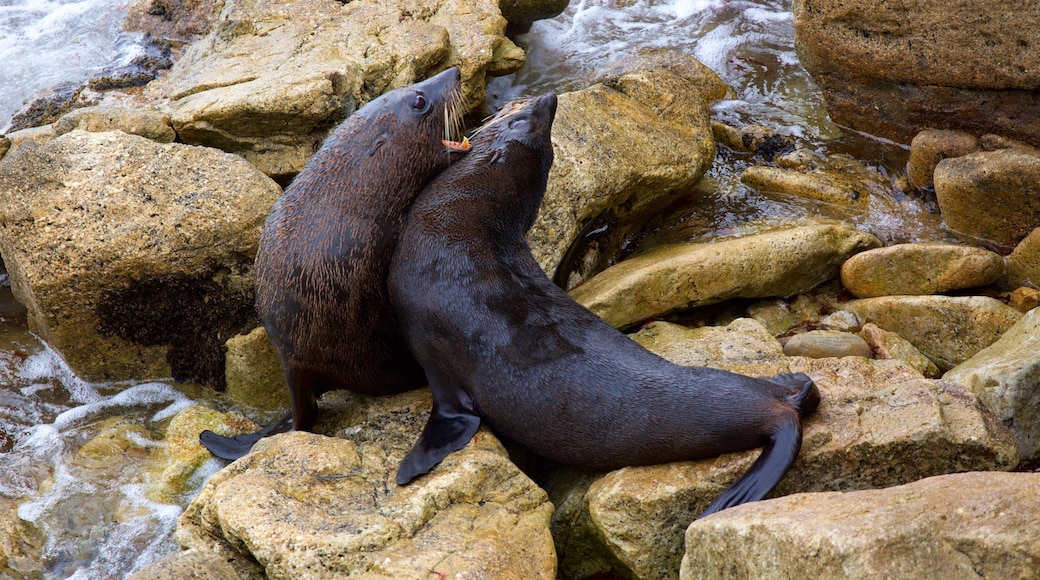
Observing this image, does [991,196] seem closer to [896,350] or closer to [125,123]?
[896,350]

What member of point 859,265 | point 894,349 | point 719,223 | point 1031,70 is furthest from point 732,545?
point 1031,70

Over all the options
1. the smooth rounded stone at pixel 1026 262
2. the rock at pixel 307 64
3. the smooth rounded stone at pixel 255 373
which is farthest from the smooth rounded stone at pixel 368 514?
the smooth rounded stone at pixel 1026 262

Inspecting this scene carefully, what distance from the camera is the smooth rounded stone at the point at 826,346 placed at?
674 cm

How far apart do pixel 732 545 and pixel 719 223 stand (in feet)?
15.6

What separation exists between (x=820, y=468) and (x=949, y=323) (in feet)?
8.24

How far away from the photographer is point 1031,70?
768 cm

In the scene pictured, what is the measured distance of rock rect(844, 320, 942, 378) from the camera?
22.1 feet

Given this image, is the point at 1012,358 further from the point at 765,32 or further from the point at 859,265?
the point at 765,32

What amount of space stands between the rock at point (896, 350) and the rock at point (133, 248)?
4359mm

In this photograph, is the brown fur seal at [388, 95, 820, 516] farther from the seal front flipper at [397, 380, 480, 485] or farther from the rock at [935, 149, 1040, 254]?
the rock at [935, 149, 1040, 254]

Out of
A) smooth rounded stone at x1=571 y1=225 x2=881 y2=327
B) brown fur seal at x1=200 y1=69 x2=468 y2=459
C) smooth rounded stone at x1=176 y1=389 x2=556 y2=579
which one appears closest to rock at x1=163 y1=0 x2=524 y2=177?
brown fur seal at x1=200 y1=69 x2=468 y2=459

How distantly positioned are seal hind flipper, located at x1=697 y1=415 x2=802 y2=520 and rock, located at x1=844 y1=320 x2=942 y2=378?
83.3 inches

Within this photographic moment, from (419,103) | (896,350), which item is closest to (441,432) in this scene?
(419,103)

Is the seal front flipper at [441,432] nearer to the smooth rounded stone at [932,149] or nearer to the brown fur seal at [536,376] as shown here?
the brown fur seal at [536,376]
